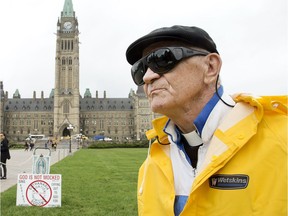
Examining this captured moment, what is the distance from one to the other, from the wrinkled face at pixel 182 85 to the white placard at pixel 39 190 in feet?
21.3

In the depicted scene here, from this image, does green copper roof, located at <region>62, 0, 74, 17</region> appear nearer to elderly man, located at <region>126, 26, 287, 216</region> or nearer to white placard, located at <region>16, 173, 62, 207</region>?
white placard, located at <region>16, 173, 62, 207</region>

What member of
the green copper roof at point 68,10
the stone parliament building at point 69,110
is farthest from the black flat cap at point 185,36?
the green copper roof at point 68,10

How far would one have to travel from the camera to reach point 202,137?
5.70 ft

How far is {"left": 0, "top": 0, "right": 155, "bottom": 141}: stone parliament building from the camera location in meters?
103

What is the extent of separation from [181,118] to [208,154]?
32 centimetres

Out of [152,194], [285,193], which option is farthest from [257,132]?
[152,194]

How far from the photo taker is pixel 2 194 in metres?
9.98

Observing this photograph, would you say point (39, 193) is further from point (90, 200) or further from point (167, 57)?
point (167, 57)

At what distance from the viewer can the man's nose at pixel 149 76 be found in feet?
5.99

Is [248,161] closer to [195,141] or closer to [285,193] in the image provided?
[285,193]

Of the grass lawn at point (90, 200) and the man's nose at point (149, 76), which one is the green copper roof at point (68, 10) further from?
the man's nose at point (149, 76)

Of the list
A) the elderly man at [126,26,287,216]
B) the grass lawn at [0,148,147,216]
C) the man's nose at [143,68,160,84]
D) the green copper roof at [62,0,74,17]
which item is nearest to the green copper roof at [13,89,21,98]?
the green copper roof at [62,0,74,17]

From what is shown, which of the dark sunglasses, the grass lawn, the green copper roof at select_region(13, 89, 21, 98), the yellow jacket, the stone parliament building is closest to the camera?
the yellow jacket

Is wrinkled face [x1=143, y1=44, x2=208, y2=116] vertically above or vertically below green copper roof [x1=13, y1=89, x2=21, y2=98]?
below
